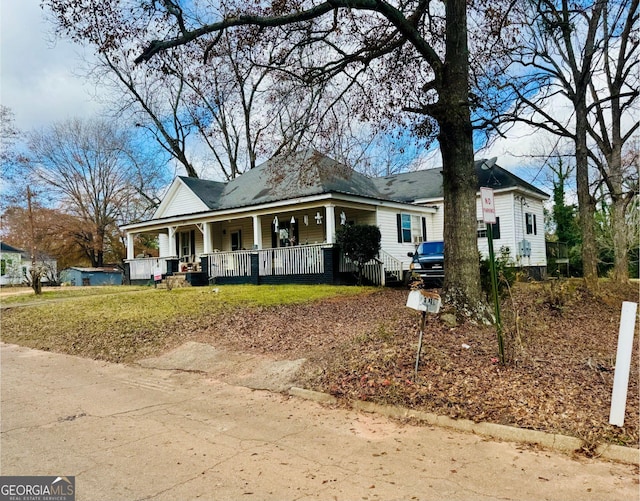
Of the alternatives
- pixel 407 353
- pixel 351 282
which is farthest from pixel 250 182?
pixel 407 353

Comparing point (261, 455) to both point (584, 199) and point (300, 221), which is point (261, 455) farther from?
point (300, 221)

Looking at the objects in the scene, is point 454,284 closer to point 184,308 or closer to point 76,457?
point 76,457

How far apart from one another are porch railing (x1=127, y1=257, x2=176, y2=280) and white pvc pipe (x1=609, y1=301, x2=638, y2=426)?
22.6 metres

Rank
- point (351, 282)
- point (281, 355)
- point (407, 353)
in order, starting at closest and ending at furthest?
point (407, 353), point (281, 355), point (351, 282)

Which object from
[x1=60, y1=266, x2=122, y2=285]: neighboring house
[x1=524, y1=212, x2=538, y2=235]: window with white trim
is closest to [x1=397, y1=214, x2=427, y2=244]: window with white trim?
[x1=524, y1=212, x2=538, y2=235]: window with white trim

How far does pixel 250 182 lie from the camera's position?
2553 cm

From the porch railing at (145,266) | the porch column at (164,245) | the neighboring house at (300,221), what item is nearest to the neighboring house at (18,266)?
the porch column at (164,245)

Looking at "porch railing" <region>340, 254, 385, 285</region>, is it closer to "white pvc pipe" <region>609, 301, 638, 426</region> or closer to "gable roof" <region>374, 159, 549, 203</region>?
"gable roof" <region>374, 159, 549, 203</region>

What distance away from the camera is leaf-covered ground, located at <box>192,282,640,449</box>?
4629mm

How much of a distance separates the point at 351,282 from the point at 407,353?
38.7ft

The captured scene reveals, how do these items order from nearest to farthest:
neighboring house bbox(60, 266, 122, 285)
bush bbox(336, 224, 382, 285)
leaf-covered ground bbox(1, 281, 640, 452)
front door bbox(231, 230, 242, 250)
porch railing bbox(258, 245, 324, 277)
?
leaf-covered ground bbox(1, 281, 640, 452), bush bbox(336, 224, 382, 285), porch railing bbox(258, 245, 324, 277), front door bbox(231, 230, 242, 250), neighboring house bbox(60, 266, 122, 285)
